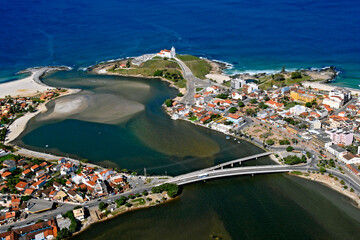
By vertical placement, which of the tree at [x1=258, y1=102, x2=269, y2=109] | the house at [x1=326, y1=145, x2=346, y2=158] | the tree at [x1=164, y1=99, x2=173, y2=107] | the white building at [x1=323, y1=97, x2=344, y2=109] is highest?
the white building at [x1=323, y1=97, x2=344, y2=109]

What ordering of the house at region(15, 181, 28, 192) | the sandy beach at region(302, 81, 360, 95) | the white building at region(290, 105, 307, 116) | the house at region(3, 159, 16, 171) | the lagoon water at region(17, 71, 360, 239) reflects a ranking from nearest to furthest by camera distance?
the lagoon water at region(17, 71, 360, 239) < the house at region(15, 181, 28, 192) < the house at region(3, 159, 16, 171) < the white building at region(290, 105, 307, 116) < the sandy beach at region(302, 81, 360, 95)

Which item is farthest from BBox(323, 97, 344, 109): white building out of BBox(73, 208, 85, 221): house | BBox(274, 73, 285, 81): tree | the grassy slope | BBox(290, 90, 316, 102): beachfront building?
BBox(73, 208, 85, 221): house

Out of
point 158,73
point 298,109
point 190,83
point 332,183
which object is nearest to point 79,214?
point 332,183

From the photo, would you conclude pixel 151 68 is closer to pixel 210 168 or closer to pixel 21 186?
pixel 210 168

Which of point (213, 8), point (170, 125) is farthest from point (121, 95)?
point (213, 8)

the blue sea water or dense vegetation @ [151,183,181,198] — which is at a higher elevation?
the blue sea water

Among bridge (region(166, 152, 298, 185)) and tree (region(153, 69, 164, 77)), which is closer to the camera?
bridge (region(166, 152, 298, 185))

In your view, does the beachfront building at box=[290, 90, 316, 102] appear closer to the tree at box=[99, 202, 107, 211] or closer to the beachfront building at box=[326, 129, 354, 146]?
the beachfront building at box=[326, 129, 354, 146]
